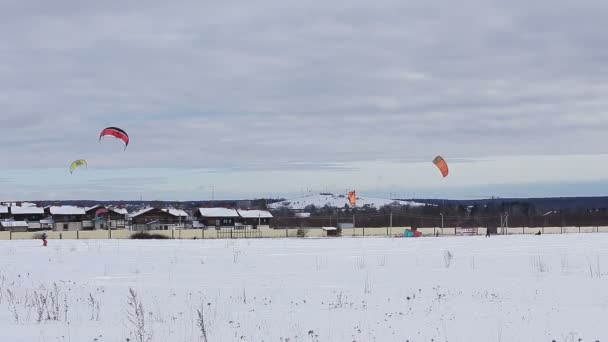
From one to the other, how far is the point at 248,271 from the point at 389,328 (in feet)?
36.2

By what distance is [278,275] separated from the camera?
1961 centimetres

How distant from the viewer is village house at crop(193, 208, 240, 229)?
11169 centimetres

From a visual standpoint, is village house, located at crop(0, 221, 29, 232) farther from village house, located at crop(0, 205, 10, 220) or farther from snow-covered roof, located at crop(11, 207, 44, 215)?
village house, located at crop(0, 205, 10, 220)

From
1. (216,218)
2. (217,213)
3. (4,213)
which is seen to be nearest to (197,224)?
(216,218)

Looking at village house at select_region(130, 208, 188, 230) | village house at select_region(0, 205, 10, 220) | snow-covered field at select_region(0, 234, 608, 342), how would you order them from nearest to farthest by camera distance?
snow-covered field at select_region(0, 234, 608, 342) < village house at select_region(130, 208, 188, 230) < village house at select_region(0, 205, 10, 220)

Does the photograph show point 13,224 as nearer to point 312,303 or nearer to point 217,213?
point 217,213

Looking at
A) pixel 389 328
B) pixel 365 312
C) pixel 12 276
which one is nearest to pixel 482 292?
pixel 365 312

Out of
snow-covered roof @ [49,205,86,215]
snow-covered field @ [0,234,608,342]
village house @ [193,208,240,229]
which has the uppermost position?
snow-covered roof @ [49,205,86,215]

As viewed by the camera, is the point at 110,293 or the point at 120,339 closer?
the point at 120,339

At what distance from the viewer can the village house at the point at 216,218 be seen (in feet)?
366

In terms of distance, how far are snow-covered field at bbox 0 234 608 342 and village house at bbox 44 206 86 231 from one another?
300 feet

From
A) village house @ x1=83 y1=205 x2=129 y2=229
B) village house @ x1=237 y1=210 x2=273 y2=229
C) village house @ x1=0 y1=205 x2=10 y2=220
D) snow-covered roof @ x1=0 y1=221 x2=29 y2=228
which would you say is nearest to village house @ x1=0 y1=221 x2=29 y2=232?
snow-covered roof @ x1=0 y1=221 x2=29 y2=228

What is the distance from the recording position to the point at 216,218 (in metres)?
112

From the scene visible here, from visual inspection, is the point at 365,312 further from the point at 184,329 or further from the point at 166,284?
the point at 166,284
